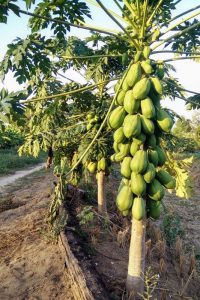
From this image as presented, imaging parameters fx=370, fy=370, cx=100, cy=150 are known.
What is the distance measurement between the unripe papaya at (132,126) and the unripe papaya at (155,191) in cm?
43

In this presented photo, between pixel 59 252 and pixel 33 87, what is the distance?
198 cm

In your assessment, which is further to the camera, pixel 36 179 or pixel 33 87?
pixel 36 179

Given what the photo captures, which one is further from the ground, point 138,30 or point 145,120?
point 138,30

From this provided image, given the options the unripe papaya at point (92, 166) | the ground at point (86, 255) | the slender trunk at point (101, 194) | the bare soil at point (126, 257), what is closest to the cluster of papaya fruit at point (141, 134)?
the bare soil at point (126, 257)

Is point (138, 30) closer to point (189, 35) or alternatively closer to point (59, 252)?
point (189, 35)

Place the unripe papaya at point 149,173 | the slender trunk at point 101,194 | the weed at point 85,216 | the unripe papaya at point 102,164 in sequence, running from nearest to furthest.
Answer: the unripe papaya at point 149,173, the weed at point 85,216, the unripe papaya at point 102,164, the slender trunk at point 101,194

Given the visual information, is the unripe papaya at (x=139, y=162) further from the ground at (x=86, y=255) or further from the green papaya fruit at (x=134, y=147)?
the ground at (x=86, y=255)

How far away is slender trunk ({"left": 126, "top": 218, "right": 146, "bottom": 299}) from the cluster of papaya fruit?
0.14 m

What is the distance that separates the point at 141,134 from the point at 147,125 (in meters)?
0.09

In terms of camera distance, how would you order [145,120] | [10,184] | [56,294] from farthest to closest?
[10,184]
[56,294]
[145,120]

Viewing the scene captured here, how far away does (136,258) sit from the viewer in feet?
9.33

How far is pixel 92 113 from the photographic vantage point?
4285 mm

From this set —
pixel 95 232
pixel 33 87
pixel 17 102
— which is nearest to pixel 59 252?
pixel 95 232

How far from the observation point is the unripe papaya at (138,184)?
2.60m
